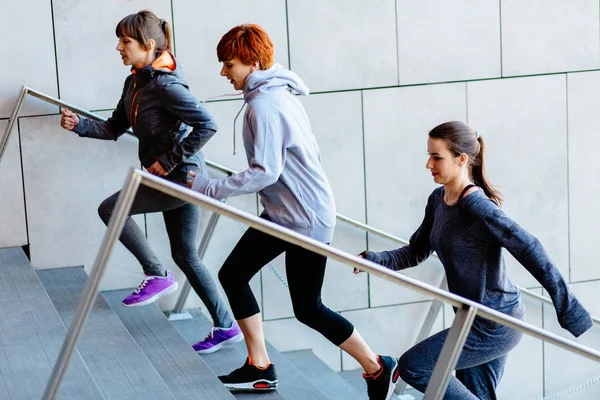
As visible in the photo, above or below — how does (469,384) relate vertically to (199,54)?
below

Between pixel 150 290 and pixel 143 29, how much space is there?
117 centimetres

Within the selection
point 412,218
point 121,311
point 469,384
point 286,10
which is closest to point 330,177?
point 412,218

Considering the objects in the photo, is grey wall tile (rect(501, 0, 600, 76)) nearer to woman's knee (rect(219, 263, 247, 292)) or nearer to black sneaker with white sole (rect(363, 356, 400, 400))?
black sneaker with white sole (rect(363, 356, 400, 400))

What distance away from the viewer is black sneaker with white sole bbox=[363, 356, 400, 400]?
11.4 feet

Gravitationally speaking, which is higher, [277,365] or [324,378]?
[277,365]

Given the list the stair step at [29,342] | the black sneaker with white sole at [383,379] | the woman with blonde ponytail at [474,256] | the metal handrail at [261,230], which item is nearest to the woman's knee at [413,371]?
the woman with blonde ponytail at [474,256]

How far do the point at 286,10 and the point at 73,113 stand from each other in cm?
137

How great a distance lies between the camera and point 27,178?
455cm

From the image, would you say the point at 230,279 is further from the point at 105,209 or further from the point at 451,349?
the point at 451,349

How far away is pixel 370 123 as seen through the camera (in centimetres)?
507

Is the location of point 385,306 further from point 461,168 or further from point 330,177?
point 461,168

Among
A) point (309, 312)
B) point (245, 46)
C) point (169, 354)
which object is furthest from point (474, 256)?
point (169, 354)

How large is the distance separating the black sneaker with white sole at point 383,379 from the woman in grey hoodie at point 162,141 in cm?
87

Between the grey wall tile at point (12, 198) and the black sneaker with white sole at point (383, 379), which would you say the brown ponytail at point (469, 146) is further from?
the grey wall tile at point (12, 198)
